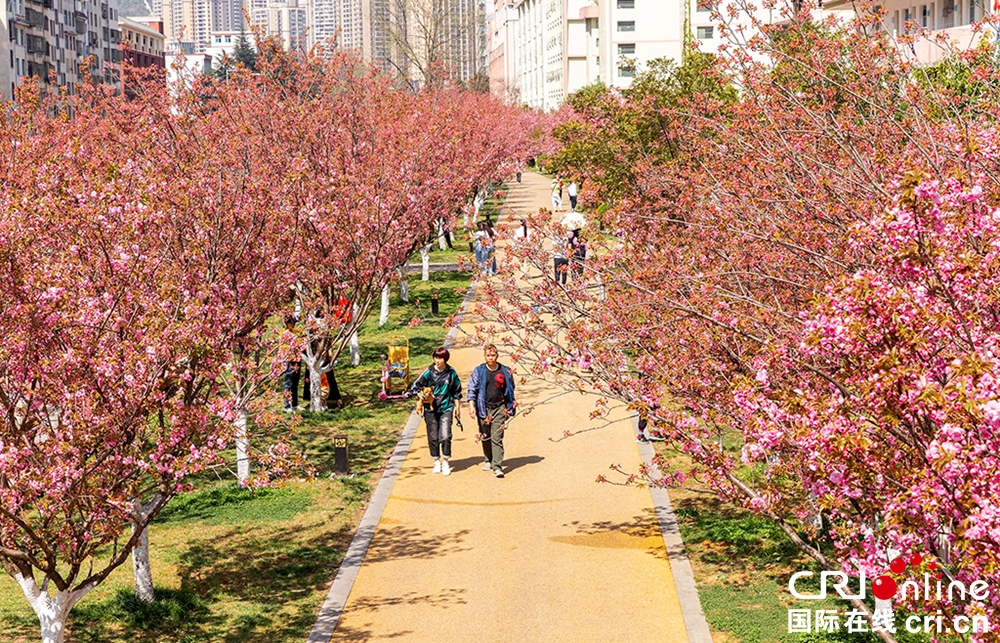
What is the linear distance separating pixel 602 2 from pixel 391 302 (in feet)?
237

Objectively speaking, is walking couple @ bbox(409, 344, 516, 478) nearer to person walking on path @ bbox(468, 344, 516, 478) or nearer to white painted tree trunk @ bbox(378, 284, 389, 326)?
person walking on path @ bbox(468, 344, 516, 478)

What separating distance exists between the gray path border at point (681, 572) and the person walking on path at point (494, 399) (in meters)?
2.04

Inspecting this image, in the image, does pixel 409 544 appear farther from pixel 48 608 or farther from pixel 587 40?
pixel 587 40

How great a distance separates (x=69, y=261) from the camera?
9.55 m

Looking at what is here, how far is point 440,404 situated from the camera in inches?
599

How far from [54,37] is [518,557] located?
107902 mm

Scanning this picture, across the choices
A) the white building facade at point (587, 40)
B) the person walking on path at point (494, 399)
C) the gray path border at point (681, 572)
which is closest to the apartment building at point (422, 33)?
the white building facade at point (587, 40)

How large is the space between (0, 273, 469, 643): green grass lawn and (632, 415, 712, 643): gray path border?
3470 mm

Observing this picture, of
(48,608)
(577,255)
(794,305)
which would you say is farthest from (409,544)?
(577,255)

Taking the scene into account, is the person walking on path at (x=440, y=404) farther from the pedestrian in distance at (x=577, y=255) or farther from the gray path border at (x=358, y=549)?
the pedestrian in distance at (x=577, y=255)

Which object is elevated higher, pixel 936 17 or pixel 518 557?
pixel 936 17

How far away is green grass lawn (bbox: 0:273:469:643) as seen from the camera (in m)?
10.8

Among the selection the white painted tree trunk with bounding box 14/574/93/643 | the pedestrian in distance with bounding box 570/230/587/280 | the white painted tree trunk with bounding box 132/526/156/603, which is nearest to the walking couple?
the pedestrian in distance with bounding box 570/230/587/280

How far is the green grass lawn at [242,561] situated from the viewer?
35.4ft
